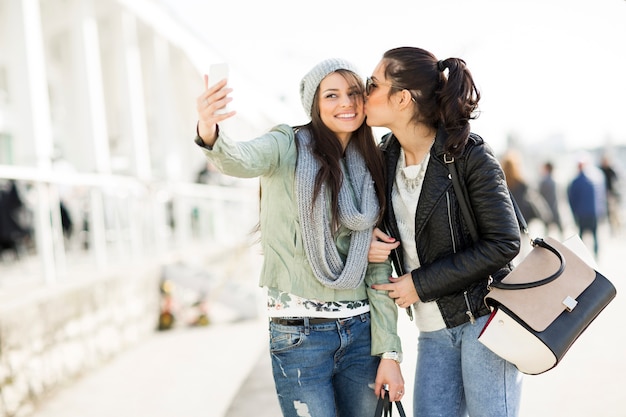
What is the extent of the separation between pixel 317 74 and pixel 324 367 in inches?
44.2

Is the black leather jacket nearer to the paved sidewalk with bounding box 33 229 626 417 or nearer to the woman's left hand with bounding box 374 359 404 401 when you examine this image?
the woman's left hand with bounding box 374 359 404 401

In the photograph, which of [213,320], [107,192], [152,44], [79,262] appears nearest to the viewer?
[79,262]

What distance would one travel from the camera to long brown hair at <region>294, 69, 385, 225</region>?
254 centimetres

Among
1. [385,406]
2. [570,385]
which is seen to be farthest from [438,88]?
[570,385]

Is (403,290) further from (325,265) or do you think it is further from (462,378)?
(462,378)

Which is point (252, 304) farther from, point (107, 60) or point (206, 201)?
→ point (107, 60)

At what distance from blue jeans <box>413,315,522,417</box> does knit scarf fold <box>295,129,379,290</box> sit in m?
0.43

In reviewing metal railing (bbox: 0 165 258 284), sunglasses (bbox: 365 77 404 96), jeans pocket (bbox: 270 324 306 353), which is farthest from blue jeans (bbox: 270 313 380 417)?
metal railing (bbox: 0 165 258 284)

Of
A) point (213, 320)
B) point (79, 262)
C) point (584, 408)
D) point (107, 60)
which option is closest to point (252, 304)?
point (213, 320)

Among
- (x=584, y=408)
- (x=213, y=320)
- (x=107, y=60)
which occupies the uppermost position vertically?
(x=107, y=60)

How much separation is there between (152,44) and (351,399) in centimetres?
1002

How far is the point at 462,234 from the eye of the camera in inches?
99.5

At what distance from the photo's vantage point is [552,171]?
12.1m

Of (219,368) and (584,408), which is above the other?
(584,408)
